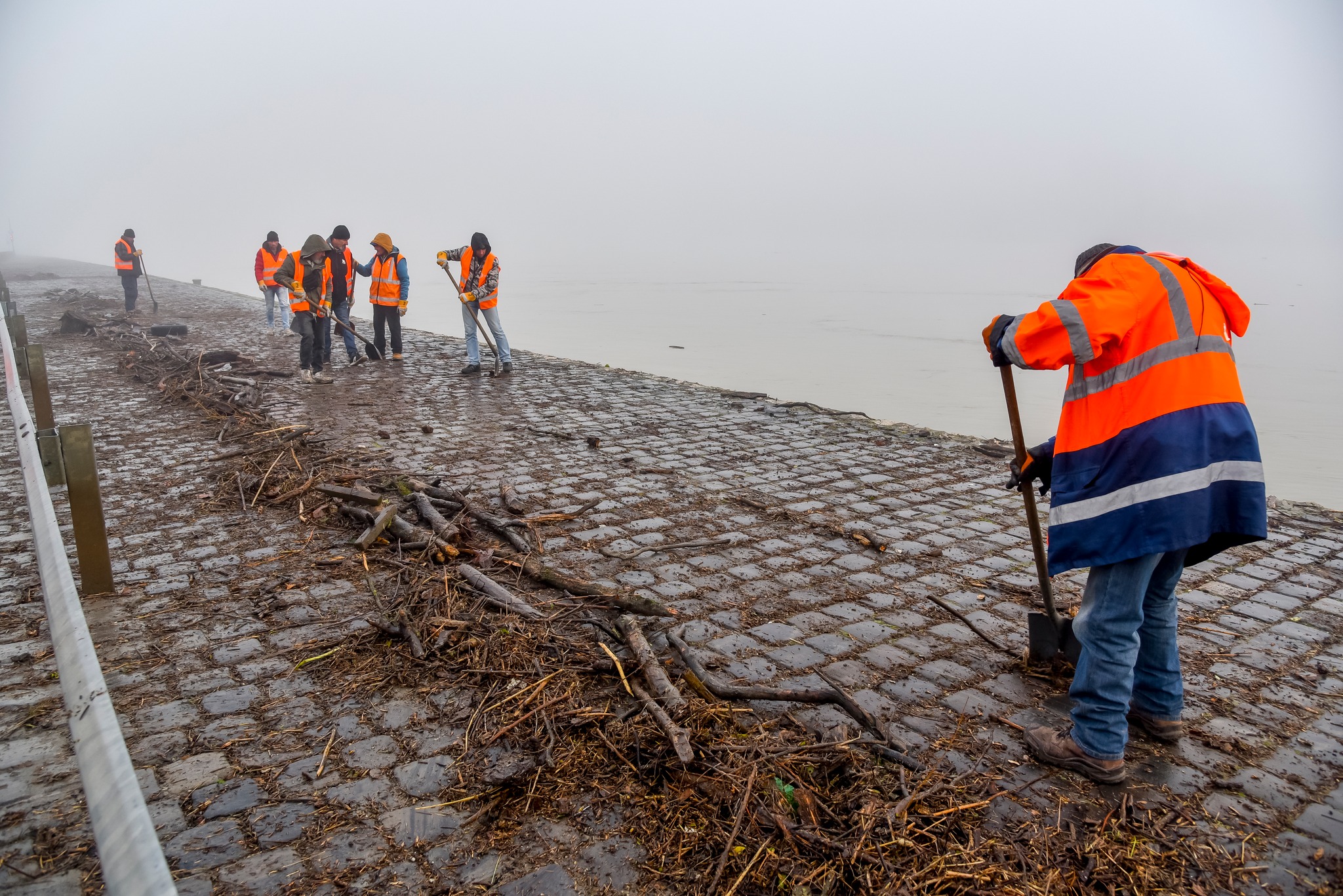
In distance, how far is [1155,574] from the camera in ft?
10.3

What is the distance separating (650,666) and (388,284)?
391 inches

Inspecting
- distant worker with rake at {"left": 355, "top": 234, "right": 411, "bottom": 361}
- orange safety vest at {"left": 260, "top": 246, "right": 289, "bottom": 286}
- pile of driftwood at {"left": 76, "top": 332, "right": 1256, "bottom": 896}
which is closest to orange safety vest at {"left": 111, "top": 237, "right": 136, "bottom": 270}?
orange safety vest at {"left": 260, "top": 246, "right": 289, "bottom": 286}

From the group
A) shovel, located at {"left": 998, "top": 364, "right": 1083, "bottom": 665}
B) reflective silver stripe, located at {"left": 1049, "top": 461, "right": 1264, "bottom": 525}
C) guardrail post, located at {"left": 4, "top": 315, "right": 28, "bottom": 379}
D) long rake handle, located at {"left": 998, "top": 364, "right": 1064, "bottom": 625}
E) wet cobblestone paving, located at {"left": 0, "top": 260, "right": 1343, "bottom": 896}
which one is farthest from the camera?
guardrail post, located at {"left": 4, "top": 315, "right": 28, "bottom": 379}

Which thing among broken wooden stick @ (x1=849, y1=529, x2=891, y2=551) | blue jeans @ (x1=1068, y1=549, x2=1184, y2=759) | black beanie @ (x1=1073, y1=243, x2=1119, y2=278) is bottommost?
broken wooden stick @ (x1=849, y1=529, x2=891, y2=551)

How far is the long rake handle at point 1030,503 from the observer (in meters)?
3.42

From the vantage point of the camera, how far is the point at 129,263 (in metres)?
18.1

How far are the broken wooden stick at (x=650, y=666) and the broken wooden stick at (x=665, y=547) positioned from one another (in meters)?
1.00

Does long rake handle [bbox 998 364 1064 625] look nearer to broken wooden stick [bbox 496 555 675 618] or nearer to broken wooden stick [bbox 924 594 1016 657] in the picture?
broken wooden stick [bbox 924 594 1016 657]

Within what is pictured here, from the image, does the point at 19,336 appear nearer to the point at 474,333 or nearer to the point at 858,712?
the point at 474,333

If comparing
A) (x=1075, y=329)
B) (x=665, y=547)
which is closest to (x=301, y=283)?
(x=665, y=547)

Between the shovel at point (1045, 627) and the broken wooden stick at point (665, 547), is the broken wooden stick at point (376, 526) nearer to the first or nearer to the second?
the broken wooden stick at point (665, 547)

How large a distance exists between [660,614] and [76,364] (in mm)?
11943

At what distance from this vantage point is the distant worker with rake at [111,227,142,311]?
17656 millimetres

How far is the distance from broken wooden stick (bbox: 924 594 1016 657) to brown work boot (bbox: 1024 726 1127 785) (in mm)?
781
